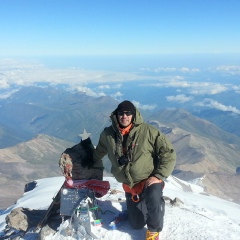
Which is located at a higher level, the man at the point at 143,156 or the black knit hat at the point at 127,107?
the black knit hat at the point at 127,107

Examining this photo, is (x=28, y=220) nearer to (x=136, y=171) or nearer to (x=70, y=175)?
(x=70, y=175)

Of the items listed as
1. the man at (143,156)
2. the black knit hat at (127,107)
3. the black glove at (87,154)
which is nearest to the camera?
the black knit hat at (127,107)

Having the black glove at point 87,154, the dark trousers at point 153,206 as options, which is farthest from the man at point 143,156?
the black glove at point 87,154

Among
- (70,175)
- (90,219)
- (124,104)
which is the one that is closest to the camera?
(124,104)

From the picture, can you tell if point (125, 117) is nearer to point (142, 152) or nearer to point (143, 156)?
point (142, 152)

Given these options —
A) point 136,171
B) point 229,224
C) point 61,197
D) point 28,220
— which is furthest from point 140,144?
point 28,220

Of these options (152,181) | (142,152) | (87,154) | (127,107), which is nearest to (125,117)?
(127,107)

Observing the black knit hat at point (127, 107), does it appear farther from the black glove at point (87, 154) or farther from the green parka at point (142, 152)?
the black glove at point (87, 154)
